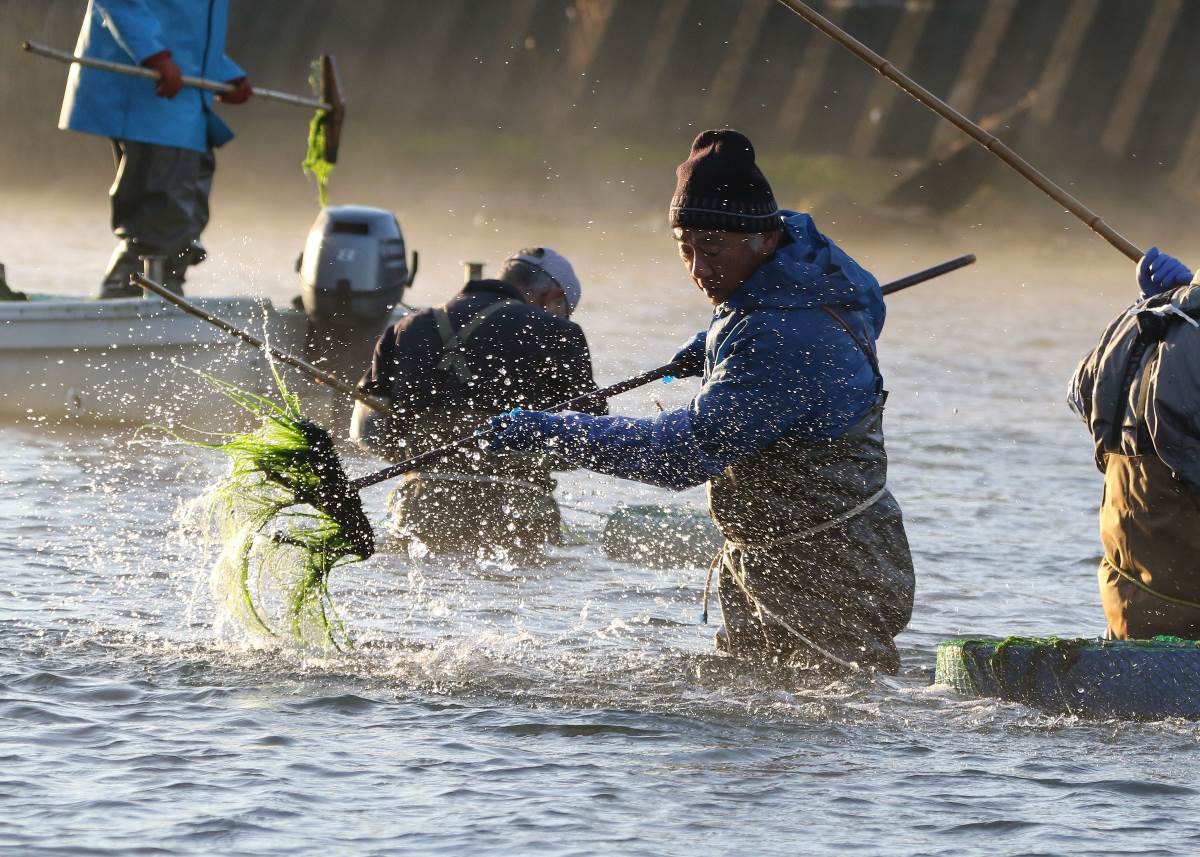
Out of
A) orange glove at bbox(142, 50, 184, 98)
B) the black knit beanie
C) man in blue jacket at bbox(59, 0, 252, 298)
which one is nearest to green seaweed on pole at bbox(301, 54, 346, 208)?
man in blue jacket at bbox(59, 0, 252, 298)

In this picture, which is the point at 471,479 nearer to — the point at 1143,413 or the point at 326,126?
the point at 1143,413

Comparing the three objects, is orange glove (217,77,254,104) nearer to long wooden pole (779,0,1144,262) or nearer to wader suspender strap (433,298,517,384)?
wader suspender strap (433,298,517,384)

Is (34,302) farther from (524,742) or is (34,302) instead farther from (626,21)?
(626,21)

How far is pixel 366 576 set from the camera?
26.1 feet

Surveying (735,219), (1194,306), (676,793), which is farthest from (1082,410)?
(676,793)

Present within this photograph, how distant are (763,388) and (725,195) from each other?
1.71 ft

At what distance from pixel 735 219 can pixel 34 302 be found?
22.7 ft

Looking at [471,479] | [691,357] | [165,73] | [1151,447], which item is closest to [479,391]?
[471,479]

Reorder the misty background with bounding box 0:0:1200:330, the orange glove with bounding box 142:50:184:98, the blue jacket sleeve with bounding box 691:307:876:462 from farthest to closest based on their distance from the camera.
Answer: the misty background with bounding box 0:0:1200:330, the orange glove with bounding box 142:50:184:98, the blue jacket sleeve with bounding box 691:307:876:462

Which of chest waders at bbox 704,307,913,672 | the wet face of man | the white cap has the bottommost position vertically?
chest waders at bbox 704,307,913,672

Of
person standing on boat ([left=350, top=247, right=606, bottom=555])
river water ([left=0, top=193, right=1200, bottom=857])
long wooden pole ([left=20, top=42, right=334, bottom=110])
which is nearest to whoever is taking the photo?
river water ([left=0, top=193, right=1200, bottom=857])

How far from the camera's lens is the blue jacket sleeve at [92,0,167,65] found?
1046cm

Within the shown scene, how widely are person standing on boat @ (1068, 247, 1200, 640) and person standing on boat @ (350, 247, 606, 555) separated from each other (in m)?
2.76

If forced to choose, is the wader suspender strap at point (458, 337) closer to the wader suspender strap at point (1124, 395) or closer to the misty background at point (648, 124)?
the wader suspender strap at point (1124, 395)
